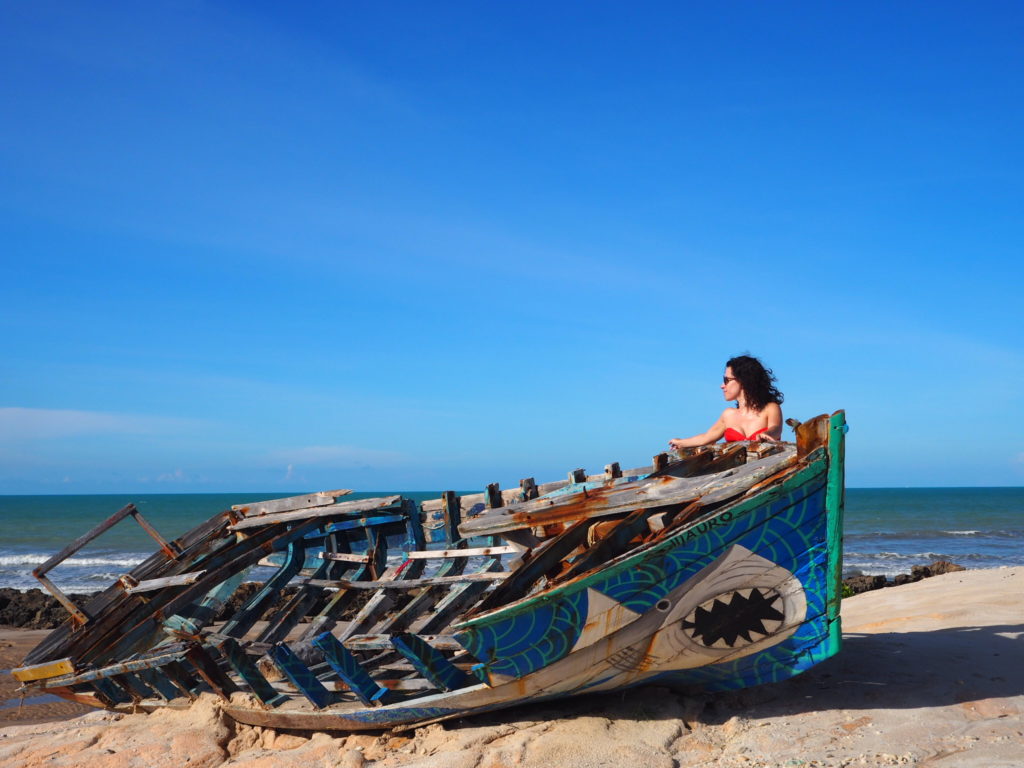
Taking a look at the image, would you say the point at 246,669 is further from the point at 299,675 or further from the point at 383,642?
the point at 383,642

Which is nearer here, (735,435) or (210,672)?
(210,672)

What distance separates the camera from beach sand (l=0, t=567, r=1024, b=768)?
4375 mm

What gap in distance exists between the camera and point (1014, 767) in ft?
12.8

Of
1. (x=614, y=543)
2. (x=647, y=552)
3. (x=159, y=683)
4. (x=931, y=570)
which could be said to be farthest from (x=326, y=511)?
(x=931, y=570)

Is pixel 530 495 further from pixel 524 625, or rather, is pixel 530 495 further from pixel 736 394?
pixel 524 625

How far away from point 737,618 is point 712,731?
0.70m

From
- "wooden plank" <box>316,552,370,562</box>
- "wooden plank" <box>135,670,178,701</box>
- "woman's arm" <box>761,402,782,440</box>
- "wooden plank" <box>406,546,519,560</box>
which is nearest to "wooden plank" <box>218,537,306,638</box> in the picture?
"wooden plank" <box>316,552,370,562</box>

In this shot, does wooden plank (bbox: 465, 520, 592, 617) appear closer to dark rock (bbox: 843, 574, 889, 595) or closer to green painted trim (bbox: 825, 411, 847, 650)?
green painted trim (bbox: 825, 411, 847, 650)

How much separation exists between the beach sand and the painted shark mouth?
21.6 inches

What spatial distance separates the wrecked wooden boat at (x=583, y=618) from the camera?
4.50 metres

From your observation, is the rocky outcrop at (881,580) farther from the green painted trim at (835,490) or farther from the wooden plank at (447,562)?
the green painted trim at (835,490)

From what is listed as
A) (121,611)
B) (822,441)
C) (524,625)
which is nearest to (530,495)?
(524,625)

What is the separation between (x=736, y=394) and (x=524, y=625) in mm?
2548

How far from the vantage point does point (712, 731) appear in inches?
187
